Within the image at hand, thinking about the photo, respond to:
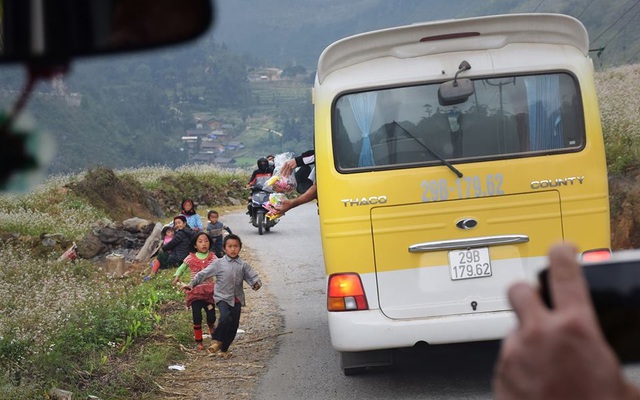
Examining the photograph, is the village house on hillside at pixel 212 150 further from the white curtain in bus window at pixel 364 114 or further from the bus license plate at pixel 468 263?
the bus license plate at pixel 468 263

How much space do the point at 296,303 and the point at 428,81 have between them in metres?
Result: 6.34

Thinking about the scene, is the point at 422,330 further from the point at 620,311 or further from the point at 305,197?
the point at 620,311

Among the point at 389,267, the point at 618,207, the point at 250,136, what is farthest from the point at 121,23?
the point at 250,136

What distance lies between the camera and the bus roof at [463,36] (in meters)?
7.93

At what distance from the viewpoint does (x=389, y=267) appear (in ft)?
25.5

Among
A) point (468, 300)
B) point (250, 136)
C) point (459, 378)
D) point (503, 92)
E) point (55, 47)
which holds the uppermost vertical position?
point (250, 136)

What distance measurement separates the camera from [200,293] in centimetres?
1063

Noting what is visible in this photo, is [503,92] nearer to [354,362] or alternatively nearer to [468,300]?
[468,300]

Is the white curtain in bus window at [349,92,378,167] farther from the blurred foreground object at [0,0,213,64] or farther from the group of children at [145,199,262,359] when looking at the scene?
the blurred foreground object at [0,0,213,64]

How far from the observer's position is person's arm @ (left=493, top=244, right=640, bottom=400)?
4.64 ft

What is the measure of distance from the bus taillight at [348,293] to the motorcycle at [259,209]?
16.1 metres

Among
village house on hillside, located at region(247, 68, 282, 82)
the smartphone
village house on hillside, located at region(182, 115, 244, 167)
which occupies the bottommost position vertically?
the smartphone

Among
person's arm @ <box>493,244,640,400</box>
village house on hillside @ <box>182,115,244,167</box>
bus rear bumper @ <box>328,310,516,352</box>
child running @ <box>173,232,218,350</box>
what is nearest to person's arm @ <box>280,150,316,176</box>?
child running @ <box>173,232,218,350</box>

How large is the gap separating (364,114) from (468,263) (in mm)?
1385
